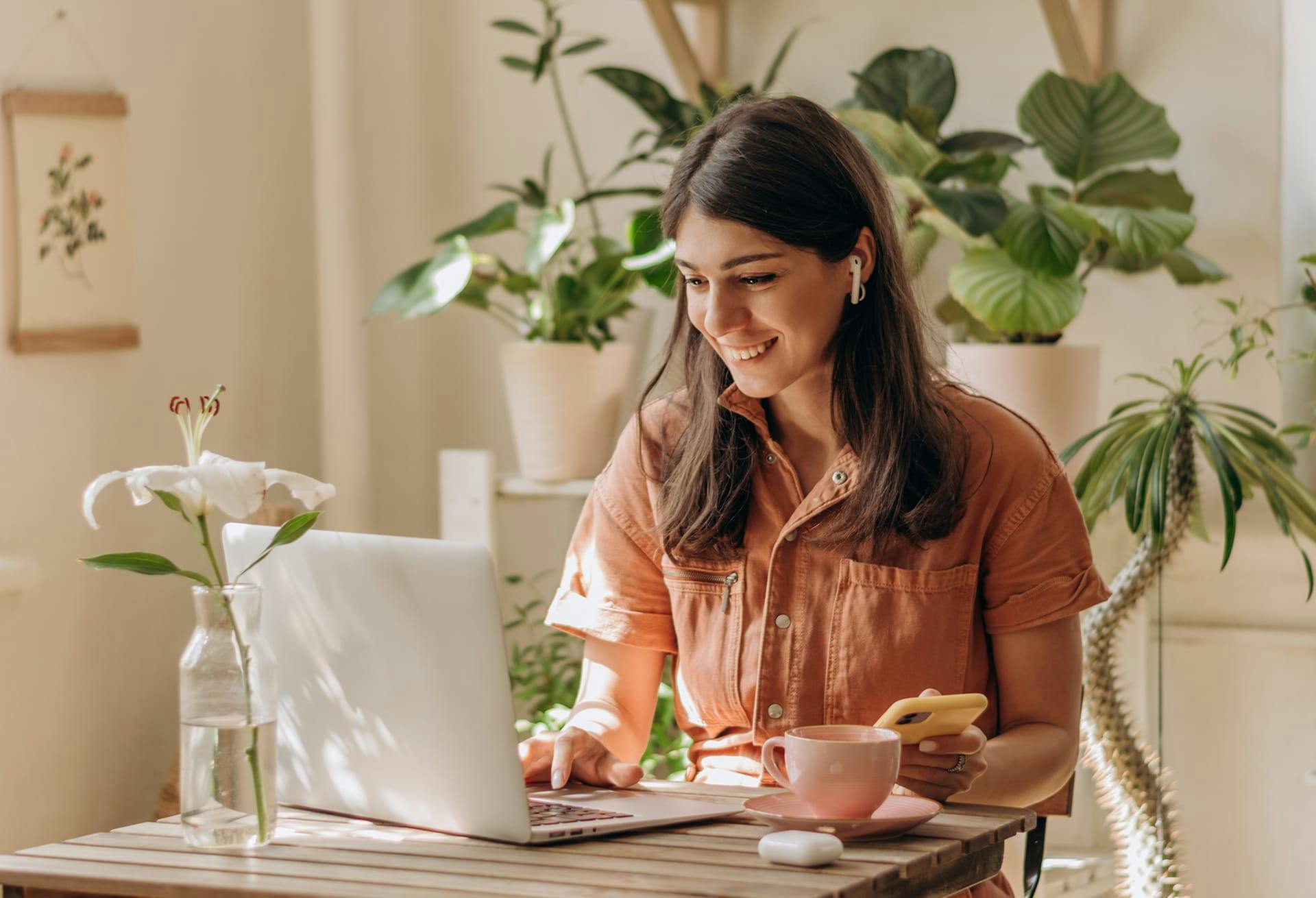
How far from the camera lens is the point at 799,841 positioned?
3.53ft

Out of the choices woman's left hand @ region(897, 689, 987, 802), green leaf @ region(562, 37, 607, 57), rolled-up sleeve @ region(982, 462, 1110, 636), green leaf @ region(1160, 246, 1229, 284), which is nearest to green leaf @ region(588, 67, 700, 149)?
green leaf @ region(562, 37, 607, 57)

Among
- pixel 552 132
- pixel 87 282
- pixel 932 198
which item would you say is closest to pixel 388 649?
pixel 932 198

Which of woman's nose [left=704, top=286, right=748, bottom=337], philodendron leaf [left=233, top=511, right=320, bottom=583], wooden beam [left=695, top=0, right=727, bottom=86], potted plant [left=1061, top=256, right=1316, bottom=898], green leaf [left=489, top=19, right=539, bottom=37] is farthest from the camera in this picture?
wooden beam [left=695, top=0, right=727, bottom=86]

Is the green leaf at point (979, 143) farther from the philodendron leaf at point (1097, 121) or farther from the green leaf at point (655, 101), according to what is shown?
the green leaf at point (655, 101)

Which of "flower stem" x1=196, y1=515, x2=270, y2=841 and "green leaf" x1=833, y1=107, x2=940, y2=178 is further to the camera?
"green leaf" x1=833, y1=107, x2=940, y2=178

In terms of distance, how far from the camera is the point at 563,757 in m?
1.35

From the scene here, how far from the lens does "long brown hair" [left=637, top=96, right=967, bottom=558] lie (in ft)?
4.84

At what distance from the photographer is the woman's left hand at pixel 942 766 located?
48.9 inches

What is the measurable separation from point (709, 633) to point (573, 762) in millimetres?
249

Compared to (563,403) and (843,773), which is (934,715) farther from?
(563,403)

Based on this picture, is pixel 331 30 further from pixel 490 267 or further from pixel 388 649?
pixel 388 649

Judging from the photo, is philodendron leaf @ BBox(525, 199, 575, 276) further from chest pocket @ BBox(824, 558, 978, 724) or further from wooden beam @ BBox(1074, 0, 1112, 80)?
chest pocket @ BBox(824, 558, 978, 724)

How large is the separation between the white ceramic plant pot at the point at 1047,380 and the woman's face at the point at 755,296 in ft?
2.54

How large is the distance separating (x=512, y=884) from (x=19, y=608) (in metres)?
1.58
